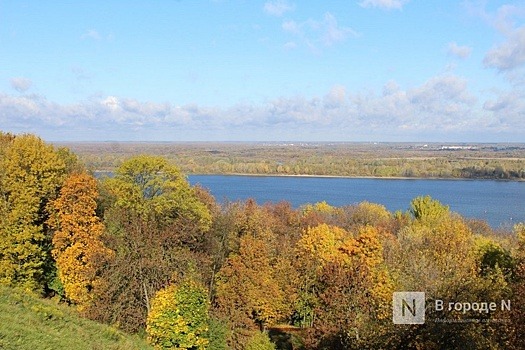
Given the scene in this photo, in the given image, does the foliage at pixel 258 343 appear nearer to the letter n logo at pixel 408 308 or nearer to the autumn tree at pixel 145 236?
the autumn tree at pixel 145 236

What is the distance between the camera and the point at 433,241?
26109mm

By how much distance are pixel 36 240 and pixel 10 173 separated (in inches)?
113

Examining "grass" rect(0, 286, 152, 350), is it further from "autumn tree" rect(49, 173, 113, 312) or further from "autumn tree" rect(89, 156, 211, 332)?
"autumn tree" rect(49, 173, 113, 312)

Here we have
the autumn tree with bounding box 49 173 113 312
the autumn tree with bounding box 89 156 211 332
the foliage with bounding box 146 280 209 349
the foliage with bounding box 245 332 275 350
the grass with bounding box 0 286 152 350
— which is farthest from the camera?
the autumn tree with bounding box 49 173 113 312

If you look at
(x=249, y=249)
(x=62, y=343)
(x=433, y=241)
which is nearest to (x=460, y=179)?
(x=433, y=241)

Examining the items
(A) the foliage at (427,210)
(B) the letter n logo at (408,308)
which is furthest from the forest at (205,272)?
(A) the foliage at (427,210)

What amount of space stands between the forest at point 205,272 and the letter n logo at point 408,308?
25 centimetres

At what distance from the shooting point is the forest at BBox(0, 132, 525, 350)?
41.3 ft

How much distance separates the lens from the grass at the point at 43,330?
10523mm

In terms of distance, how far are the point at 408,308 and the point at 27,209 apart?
14.7 meters

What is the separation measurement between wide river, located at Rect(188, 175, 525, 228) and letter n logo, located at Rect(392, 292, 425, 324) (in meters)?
48.5

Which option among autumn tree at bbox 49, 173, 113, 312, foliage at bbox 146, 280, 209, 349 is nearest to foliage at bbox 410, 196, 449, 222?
foliage at bbox 146, 280, 209, 349

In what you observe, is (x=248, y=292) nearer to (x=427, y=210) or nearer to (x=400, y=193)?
(x=427, y=210)

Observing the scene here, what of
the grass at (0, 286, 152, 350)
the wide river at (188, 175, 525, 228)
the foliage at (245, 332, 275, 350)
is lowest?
the wide river at (188, 175, 525, 228)
